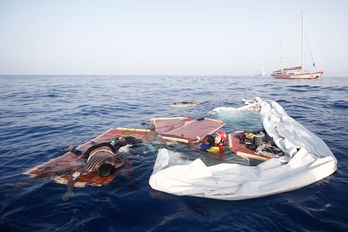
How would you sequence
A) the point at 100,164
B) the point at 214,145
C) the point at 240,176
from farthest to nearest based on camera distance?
the point at 214,145, the point at 100,164, the point at 240,176

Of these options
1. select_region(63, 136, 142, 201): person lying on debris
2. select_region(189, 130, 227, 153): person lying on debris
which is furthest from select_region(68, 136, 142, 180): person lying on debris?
select_region(189, 130, 227, 153): person lying on debris

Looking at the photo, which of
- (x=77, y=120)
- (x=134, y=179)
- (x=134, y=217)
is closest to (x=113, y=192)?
(x=134, y=179)

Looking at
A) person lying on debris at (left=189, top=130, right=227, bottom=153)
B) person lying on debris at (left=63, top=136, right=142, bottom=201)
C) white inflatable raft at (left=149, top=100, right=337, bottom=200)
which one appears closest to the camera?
white inflatable raft at (left=149, top=100, right=337, bottom=200)

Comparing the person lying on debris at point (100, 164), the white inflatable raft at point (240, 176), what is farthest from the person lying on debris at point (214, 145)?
the person lying on debris at point (100, 164)

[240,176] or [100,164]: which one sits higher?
[100,164]

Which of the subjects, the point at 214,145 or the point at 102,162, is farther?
the point at 214,145

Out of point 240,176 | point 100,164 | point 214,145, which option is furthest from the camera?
point 214,145

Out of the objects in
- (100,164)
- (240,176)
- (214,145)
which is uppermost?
(100,164)

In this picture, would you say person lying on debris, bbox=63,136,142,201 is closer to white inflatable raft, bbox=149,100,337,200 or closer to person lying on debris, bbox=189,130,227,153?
white inflatable raft, bbox=149,100,337,200

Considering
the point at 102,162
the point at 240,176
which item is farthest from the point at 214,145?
the point at 102,162

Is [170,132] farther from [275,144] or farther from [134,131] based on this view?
[275,144]

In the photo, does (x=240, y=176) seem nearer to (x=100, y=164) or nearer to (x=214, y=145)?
(x=214, y=145)

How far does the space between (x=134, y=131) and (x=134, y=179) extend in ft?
18.3

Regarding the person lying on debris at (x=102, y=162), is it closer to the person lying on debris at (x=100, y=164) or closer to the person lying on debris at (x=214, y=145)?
the person lying on debris at (x=100, y=164)
